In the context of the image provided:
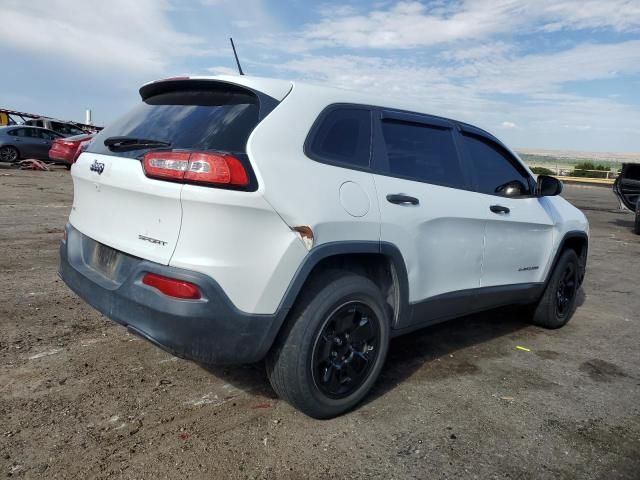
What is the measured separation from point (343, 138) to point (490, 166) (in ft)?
5.14

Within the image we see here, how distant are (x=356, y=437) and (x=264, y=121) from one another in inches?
66.9

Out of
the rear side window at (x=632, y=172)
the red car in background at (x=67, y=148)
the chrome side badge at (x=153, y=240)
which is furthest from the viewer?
the red car in background at (x=67, y=148)

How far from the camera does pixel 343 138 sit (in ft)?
9.61

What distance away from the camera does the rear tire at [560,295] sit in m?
4.63

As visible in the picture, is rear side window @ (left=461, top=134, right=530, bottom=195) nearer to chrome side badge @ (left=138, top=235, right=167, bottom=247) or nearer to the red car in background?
chrome side badge @ (left=138, top=235, right=167, bottom=247)

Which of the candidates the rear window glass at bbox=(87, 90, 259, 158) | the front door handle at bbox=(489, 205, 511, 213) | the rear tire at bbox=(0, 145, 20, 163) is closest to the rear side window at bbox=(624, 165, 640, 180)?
the front door handle at bbox=(489, 205, 511, 213)

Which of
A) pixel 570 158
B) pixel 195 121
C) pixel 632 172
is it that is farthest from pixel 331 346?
pixel 570 158

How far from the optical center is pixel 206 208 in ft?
7.68

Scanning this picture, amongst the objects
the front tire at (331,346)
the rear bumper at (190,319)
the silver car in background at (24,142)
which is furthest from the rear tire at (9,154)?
the front tire at (331,346)

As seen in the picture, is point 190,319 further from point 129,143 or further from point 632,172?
point 632,172

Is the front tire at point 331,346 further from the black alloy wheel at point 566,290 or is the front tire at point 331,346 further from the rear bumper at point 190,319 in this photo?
the black alloy wheel at point 566,290

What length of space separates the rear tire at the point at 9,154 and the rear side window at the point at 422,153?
1813 cm

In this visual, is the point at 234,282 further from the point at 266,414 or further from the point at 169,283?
the point at 266,414

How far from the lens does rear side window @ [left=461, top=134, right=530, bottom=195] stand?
12.5 ft
